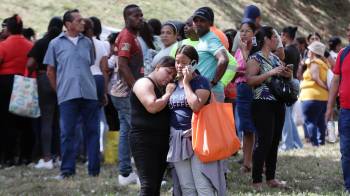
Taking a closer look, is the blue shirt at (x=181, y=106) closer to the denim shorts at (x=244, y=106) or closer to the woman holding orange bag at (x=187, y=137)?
the woman holding orange bag at (x=187, y=137)

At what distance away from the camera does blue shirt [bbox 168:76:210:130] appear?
627cm

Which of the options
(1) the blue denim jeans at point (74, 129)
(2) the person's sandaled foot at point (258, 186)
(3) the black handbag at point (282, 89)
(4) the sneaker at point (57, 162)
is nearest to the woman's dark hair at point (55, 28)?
(1) the blue denim jeans at point (74, 129)

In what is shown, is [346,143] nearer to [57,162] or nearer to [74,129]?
[74,129]

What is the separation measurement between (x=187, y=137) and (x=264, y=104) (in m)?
2.01

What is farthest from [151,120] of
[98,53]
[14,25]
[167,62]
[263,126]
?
[14,25]

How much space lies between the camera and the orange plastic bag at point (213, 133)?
6129mm

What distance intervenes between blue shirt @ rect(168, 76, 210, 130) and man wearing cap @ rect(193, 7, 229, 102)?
50.8 inches

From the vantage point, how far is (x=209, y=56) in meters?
7.66

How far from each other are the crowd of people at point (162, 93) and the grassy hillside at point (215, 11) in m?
6.76

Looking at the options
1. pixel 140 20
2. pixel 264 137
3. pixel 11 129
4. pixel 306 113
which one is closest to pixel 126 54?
pixel 140 20

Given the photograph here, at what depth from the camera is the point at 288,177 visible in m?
9.28

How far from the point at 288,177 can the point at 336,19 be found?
1968cm

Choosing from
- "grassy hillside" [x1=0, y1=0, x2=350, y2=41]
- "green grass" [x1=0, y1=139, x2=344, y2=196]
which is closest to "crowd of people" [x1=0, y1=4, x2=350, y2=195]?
"green grass" [x1=0, y1=139, x2=344, y2=196]

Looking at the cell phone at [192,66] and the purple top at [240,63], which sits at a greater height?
the cell phone at [192,66]
